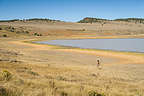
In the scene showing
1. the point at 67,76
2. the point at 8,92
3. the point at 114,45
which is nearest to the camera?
the point at 8,92

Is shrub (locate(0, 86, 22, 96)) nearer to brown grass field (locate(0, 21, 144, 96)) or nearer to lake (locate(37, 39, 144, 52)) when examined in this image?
brown grass field (locate(0, 21, 144, 96))

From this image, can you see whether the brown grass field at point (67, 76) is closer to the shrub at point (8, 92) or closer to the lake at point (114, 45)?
the shrub at point (8, 92)

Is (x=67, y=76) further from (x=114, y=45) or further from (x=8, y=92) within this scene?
(x=114, y=45)

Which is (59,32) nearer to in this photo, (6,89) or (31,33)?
(31,33)

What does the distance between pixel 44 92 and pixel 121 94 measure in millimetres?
3517

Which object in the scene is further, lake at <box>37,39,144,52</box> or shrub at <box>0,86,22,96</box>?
lake at <box>37,39,144,52</box>

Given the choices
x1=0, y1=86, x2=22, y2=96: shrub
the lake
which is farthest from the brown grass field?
the lake

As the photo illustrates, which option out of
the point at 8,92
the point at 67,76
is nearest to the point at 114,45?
the point at 67,76

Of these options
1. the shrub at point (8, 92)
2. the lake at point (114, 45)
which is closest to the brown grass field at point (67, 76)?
the shrub at point (8, 92)

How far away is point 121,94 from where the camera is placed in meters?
8.90

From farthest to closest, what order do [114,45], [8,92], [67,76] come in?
[114,45] < [67,76] < [8,92]

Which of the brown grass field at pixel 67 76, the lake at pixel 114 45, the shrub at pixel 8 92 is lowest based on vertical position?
the lake at pixel 114 45

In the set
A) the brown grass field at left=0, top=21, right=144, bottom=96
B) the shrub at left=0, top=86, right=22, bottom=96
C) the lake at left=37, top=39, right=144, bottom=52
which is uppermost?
the shrub at left=0, top=86, right=22, bottom=96

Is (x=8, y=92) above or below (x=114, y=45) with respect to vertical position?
above
